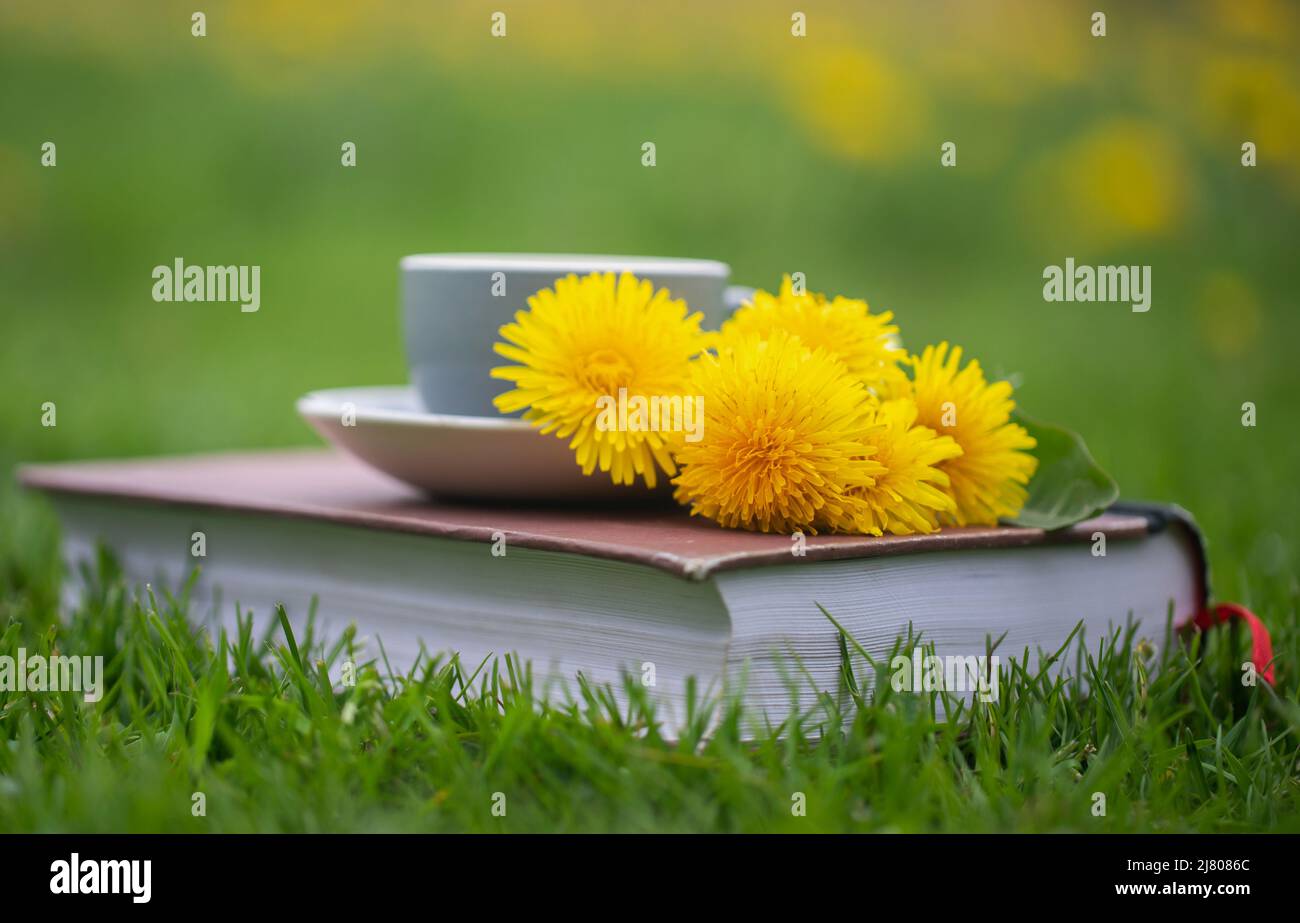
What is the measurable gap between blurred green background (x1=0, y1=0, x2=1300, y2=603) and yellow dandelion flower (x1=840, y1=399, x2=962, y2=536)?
261 cm

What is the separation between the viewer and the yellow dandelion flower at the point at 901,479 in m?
1.56

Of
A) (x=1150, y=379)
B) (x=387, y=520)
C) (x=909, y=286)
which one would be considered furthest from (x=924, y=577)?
(x=909, y=286)

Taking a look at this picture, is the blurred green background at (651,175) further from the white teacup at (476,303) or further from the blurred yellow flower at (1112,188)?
the white teacup at (476,303)

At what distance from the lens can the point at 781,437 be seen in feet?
5.00

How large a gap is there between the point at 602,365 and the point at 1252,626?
84cm

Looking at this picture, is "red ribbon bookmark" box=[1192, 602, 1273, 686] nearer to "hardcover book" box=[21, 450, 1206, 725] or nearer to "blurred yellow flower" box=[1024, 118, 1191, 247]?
"hardcover book" box=[21, 450, 1206, 725]

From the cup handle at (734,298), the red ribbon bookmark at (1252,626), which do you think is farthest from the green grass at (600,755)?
the cup handle at (734,298)

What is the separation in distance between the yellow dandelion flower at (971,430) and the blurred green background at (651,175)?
2488 mm

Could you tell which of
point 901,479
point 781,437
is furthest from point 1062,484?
point 781,437

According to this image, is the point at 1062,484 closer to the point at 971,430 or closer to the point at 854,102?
the point at 971,430

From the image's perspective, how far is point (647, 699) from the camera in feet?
4.85

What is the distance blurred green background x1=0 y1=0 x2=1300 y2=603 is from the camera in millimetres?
4727

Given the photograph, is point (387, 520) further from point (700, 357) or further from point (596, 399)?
point (700, 357)

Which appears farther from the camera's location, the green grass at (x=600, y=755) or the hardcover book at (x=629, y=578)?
the hardcover book at (x=629, y=578)
